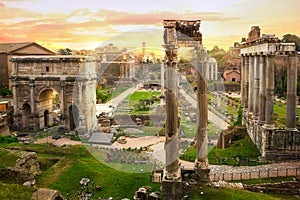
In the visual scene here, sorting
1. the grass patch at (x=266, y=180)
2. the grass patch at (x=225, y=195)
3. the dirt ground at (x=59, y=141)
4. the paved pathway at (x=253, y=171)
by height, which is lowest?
the dirt ground at (x=59, y=141)

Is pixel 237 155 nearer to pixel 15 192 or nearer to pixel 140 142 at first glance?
pixel 140 142

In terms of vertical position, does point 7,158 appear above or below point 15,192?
below

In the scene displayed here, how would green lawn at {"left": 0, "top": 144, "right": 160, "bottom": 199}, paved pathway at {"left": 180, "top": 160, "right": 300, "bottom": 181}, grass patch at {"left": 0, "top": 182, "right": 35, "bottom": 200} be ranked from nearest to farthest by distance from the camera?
grass patch at {"left": 0, "top": 182, "right": 35, "bottom": 200}, green lawn at {"left": 0, "top": 144, "right": 160, "bottom": 199}, paved pathway at {"left": 180, "top": 160, "right": 300, "bottom": 181}

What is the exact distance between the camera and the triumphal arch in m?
32.2

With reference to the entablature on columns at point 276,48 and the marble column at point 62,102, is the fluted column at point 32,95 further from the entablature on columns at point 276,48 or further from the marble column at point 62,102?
the entablature on columns at point 276,48

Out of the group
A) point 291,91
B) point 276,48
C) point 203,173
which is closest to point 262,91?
point 291,91

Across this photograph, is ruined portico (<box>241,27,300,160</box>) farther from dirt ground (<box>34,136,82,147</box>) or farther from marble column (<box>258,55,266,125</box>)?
dirt ground (<box>34,136,82,147</box>)

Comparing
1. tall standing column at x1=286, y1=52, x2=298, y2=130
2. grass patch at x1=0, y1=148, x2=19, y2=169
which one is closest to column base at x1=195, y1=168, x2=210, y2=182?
tall standing column at x1=286, y1=52, x2=298, y2=130

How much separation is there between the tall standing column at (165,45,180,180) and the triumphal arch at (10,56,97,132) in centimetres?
1986

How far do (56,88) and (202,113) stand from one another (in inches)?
856

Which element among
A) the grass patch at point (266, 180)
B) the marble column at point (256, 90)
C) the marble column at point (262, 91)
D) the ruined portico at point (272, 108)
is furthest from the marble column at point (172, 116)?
the marble column at point (256, 90)

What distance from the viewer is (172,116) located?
44.2ft

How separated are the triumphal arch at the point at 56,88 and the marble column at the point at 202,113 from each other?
19.0m

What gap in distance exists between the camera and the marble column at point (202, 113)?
14.8 metres
